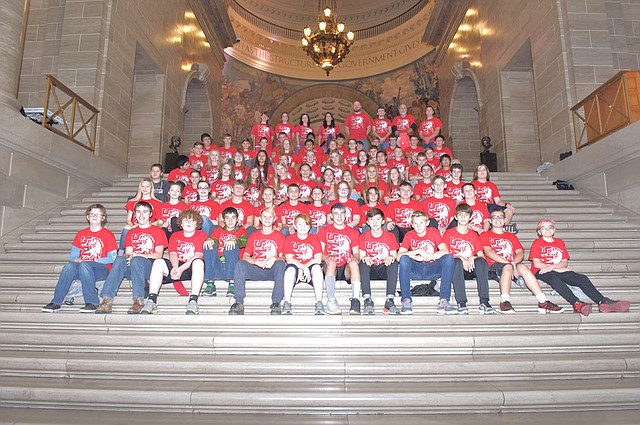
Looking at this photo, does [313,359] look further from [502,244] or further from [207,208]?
[207,208]

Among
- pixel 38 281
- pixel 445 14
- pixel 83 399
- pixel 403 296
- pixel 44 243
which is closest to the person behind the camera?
pixel 83 399

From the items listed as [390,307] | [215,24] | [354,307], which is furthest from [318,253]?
[215,24]

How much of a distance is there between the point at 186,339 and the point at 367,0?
19.0 metres

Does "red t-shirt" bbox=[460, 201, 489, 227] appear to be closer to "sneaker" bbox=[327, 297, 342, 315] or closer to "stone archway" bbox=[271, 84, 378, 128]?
"sneaker" bbox=[327, 297, 342, 315]

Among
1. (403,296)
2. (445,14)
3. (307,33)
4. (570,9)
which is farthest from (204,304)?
(445,14)

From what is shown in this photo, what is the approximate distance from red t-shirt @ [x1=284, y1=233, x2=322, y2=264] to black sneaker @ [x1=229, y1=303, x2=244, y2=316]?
0.77 m

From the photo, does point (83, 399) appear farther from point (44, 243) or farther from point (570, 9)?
point (570, 9)

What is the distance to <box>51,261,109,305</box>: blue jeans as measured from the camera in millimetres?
4352

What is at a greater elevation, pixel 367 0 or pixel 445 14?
pixel 367 0

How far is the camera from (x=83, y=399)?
10.2ft

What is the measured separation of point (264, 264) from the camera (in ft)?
15.7

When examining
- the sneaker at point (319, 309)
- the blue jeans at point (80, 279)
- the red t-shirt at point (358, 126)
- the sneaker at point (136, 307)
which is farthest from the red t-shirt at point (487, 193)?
the blue jeans at point (80, 279)

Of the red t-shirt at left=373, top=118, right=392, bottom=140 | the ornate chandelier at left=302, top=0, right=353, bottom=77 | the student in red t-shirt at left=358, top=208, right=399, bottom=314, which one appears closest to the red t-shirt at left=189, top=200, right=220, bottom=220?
the student in red t-shirt at left=358, top=208, right=399, bottom=314

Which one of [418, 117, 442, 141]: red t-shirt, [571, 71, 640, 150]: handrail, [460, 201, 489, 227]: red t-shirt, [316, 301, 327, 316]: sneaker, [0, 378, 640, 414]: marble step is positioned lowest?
[0, 378, 640, 414]: marble step
